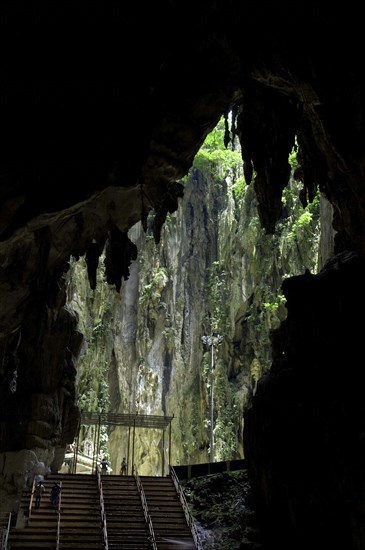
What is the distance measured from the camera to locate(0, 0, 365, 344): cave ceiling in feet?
32.5

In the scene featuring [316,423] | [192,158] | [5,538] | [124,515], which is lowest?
[5,538]

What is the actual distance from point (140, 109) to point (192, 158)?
299cm

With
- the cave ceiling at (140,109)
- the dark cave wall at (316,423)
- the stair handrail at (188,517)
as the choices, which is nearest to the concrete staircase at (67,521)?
the stair handrail at (188,517)

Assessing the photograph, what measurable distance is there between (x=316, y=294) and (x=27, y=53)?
373 inches

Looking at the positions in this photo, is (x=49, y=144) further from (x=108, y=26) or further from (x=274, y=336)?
(x=274, y=336)

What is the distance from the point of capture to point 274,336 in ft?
64.1

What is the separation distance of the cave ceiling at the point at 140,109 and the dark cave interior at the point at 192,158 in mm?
33

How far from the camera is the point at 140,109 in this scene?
10.9 metres

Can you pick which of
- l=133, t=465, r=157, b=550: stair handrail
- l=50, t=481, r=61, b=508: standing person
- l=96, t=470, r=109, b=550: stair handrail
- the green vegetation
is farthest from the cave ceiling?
the green vegetation

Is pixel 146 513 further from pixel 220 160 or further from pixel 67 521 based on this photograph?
pixel 220 160

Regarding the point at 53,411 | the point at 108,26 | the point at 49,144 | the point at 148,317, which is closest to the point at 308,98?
the point at 108,26

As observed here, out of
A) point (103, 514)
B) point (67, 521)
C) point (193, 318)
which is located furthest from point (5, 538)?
point (193, 318)

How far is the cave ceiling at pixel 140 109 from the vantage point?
9898mm

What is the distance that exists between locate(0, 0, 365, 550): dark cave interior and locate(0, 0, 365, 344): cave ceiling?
33 mm
